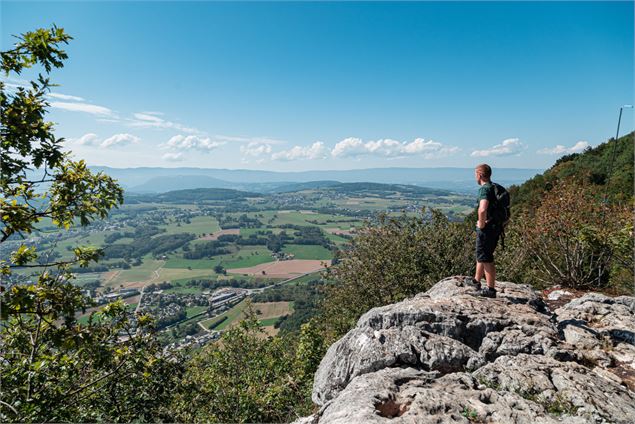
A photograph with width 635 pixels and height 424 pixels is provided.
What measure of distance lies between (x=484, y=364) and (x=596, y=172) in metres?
38.3

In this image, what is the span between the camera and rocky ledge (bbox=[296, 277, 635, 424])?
4.72 metres

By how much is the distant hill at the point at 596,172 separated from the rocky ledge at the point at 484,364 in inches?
856

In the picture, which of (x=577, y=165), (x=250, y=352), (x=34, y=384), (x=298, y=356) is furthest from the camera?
(x=577, y=165)

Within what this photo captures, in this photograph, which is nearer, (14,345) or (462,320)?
(14,345)

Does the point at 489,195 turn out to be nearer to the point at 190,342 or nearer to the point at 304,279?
the point at 190,342

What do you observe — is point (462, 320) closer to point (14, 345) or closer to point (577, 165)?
point (14, 345)

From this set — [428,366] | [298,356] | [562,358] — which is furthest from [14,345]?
[562,358]

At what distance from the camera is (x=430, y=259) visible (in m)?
15.2

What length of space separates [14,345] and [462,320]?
370 inches

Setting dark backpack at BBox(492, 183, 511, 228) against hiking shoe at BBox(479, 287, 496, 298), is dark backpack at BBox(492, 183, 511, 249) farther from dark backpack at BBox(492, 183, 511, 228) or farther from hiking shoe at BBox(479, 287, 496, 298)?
hiking shoe at BBox(479, 287, 496, 298)

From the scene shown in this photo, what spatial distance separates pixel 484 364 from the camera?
6.38 m

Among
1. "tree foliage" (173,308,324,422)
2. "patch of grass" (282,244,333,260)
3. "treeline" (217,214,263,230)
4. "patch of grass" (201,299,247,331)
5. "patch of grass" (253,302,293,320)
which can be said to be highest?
"tree foliage" (173,308,324,422)

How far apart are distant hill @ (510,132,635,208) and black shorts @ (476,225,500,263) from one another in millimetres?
21968

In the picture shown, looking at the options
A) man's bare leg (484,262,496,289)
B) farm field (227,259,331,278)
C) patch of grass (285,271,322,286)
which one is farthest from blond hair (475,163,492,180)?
farm field (227,259,331,278)
